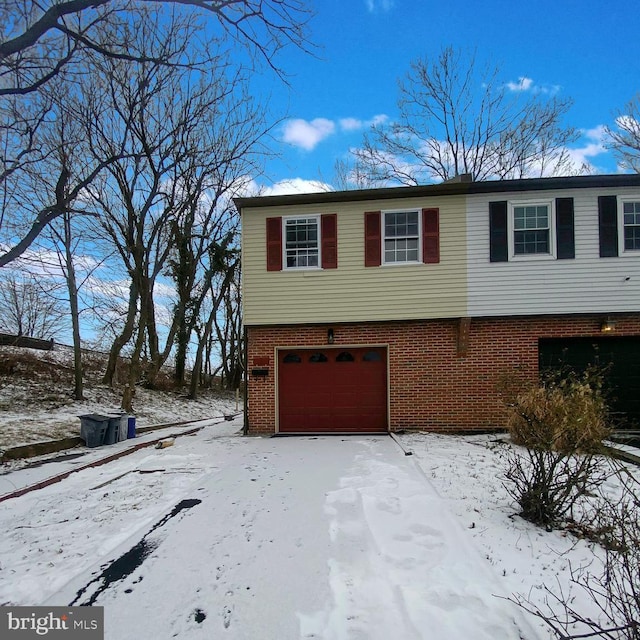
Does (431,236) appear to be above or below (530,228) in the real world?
below

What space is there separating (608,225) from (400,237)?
14.8ft

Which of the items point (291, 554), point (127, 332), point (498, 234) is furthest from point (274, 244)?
point (127, 332)

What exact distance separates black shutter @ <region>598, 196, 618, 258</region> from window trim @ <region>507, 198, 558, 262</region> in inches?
38.5

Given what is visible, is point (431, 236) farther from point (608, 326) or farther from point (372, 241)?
point (608, 326)

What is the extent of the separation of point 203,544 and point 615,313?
31.8 feet

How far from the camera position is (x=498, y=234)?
400 inches

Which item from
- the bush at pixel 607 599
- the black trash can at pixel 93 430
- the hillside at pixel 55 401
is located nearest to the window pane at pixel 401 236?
the black trash can at pixel 93 430

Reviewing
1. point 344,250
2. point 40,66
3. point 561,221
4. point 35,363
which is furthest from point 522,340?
point 35,363

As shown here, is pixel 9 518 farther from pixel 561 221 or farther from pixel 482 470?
pixel 561 221

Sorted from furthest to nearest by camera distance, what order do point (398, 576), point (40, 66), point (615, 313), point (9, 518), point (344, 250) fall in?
point (344, 250), point (615, 313), point (40, 66), point (9, 518), point (398, 576)

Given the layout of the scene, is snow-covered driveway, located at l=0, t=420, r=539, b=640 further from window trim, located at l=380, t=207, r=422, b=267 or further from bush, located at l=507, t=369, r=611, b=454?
window trim, located at l=380, t=207, r=422, b=267

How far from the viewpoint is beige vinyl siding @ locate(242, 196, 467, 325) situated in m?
10.2

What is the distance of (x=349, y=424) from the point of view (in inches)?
424

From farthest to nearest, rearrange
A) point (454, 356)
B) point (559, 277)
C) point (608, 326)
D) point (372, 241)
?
point (372, 241), point (454, 356), point (559, 277), point (608, 326)
